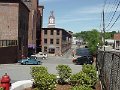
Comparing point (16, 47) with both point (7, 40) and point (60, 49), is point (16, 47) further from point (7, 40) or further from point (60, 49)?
point (60, 49)

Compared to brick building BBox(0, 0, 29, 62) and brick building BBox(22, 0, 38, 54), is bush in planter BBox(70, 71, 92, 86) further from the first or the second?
brick building BBox(22, 0, 38, 54)

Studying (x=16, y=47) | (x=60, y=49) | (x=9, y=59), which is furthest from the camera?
(x=60, y=49)

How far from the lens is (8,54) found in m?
56.3

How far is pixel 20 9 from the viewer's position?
64188mm

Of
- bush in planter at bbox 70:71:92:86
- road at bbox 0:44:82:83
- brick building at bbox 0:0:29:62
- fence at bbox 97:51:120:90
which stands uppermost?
brick building at bbox 0:0:29:62

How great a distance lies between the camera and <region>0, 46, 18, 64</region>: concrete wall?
2100 inches

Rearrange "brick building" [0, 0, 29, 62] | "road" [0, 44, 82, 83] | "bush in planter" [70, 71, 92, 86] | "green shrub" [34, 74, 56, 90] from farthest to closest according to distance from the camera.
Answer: "brick building" [0, 0, 29, 62] → "road" [0, 44, 82, 83] → "bush in planter" [70, 71, 92, 86] → "green shrub" [34, 74, 56, 90]

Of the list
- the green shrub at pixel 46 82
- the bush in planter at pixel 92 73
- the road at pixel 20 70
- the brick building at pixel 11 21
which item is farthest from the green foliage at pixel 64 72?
the brick building at pixel 11 21

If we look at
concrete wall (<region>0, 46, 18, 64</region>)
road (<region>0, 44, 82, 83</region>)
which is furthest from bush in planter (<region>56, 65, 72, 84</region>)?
concrete wall (<region>0, 46, 18, 64</region>)

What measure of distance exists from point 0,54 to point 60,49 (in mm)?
47895

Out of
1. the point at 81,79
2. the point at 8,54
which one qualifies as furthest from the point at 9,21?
the point at 81,79

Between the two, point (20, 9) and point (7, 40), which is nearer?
point (7, 40)

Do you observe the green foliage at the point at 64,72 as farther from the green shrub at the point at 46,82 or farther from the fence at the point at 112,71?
the fence at the point at 112,71

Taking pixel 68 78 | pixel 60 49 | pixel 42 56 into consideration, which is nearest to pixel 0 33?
pixel 42 56
